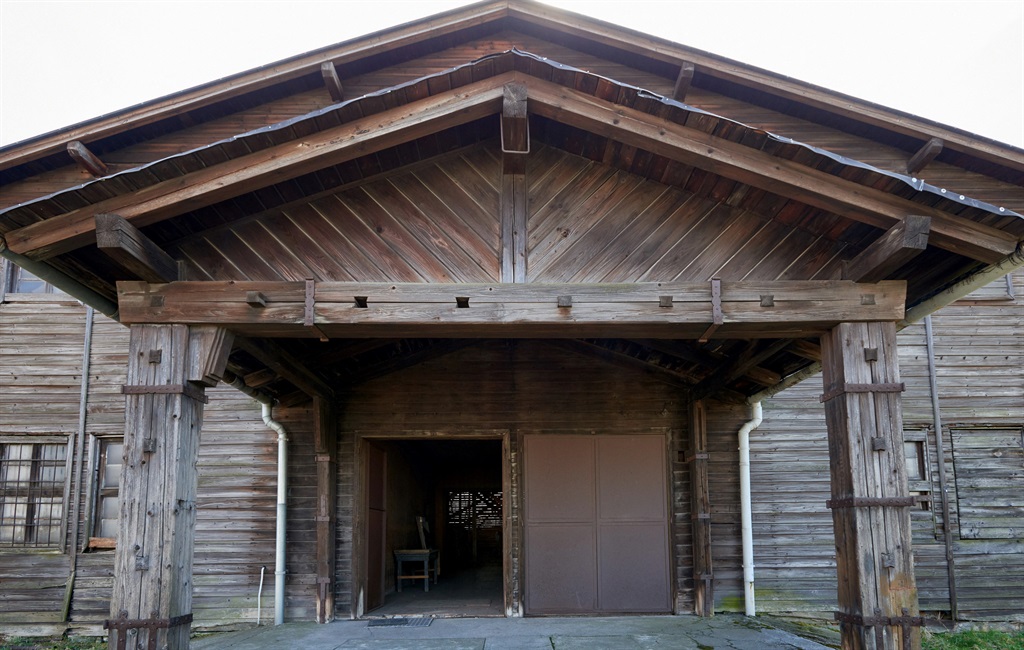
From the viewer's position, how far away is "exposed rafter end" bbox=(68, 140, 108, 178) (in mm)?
5930

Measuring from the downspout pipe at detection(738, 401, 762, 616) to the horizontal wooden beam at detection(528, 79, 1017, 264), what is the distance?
14.6ft

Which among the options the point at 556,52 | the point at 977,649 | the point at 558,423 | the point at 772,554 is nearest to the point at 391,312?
the point at 556,52

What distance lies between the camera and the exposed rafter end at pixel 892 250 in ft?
17.2

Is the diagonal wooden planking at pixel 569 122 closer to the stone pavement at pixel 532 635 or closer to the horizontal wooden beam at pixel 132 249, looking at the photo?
the horizontal wooden beam at pixel 132 249

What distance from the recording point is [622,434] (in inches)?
379

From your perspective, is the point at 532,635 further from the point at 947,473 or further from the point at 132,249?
the point at 947,473

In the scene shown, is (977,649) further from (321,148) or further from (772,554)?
(321,148)

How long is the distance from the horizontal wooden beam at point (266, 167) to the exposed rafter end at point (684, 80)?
1.80 meters

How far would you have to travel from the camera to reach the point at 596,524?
9484 millimetres

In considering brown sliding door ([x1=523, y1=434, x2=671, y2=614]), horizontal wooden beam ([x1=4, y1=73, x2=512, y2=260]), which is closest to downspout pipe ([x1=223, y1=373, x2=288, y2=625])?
brown sliding door ([x1=523, y1=434, x2=671, y2=614])

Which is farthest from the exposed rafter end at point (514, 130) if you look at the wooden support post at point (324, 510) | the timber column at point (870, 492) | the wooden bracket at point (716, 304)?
the wooden support post at point (324, 510)

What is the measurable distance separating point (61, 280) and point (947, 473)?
10.6m

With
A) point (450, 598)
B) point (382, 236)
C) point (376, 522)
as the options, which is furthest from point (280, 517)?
point (382, 236)

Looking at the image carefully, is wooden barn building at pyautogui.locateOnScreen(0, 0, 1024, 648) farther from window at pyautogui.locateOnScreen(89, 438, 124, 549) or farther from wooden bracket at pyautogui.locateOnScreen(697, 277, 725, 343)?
window at pyautogui.locateOnScreen(89, 438, 124, 549)
